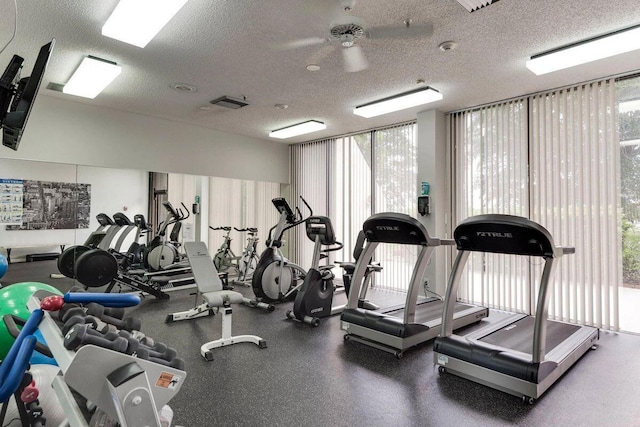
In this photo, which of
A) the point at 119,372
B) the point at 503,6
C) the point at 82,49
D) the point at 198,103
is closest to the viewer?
the point at 119,372

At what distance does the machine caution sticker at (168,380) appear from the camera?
128 cm

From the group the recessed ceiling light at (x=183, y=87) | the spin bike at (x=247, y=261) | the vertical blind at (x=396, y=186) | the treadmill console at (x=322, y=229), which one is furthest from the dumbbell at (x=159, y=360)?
the spin bike at (x=247, y=261)

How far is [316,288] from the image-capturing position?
4406mm

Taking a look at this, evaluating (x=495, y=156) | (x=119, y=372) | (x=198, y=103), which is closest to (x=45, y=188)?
(x=198, y=103)

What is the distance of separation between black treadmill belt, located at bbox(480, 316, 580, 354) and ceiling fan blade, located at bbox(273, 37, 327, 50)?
3.12 metres

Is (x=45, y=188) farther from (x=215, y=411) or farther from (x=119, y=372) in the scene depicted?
(x=119, y=372)

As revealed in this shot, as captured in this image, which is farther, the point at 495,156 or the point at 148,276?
the point at 148,276

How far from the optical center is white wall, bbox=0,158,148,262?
4.64 meters

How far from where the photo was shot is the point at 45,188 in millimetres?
4852

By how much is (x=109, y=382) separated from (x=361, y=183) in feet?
19.0

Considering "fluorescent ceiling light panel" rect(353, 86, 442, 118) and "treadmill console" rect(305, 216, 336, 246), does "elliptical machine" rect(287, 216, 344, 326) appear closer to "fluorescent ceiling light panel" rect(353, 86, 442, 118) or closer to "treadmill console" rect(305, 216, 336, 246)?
"treadmill console" rect(305, 216, 336, 246)

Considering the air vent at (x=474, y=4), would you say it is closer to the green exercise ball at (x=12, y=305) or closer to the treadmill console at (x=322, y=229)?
the treadmill console at (x=322, y=229)

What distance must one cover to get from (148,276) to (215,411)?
3902mm

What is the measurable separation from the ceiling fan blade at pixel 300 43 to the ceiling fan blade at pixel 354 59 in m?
0.24
